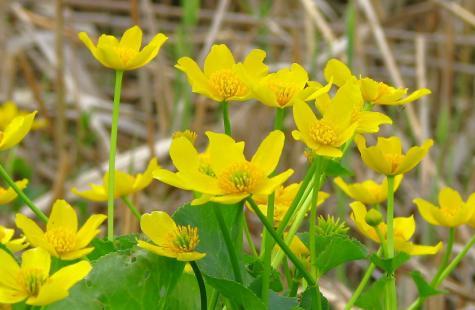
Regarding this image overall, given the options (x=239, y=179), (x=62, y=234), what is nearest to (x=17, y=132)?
(x=62, y=234)

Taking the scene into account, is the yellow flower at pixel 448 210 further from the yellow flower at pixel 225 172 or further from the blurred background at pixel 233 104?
the blurred background at pixel 233 104

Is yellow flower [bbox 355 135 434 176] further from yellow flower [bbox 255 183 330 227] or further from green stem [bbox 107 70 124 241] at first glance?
green stem [bbox 107 70 124 241]

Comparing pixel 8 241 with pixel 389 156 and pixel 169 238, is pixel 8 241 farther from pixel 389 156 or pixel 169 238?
pixel 389 156

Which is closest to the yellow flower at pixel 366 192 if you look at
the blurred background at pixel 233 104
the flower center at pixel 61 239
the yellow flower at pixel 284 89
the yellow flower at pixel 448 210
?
the yellow flower at pixel 448 210

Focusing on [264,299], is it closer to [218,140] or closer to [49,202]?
[218,140]

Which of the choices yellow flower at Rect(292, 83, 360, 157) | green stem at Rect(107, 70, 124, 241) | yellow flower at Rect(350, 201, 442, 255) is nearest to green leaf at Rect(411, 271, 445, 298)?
yellow flower at Rect(350, 201, 442, 255)

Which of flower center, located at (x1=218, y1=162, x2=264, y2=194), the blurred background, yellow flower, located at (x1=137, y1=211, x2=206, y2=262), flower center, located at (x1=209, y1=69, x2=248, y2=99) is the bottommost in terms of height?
the blurred background
